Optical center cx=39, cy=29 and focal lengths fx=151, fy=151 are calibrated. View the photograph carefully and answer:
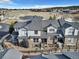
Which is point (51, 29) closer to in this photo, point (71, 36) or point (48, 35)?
point (48, 35)

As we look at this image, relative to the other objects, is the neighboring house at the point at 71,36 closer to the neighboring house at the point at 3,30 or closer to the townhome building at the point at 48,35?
the townhome building at the point at 48,35

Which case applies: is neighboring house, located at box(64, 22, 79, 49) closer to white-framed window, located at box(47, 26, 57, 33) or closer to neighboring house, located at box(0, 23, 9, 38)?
white-framed window, located at box(47, 26, 57, 33)

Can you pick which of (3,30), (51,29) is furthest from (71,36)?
(3,30)

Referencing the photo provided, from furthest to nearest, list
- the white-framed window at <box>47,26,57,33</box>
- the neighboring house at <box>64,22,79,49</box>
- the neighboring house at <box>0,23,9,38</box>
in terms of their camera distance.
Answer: the neighboring house at <box>0,23,9,38</box>, the white-framed window at <box>47,26,57,33</box>, the neighboring house at <box>64,22,79,49</box>

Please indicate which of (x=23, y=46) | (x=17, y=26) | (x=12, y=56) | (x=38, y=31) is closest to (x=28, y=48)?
(x=23, y=46)

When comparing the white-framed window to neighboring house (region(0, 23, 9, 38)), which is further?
neighboring house (region(0, 23, 9, 38))

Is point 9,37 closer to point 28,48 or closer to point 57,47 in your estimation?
point 28,48

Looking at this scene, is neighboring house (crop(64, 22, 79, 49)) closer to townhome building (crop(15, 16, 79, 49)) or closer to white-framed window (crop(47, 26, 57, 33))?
townhome building (crop(15, 16, 79, 49))

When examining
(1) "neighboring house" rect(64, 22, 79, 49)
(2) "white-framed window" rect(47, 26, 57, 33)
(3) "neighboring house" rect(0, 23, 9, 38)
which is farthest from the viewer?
(3) "neighboring house" rect(0, 23, 9, 38)

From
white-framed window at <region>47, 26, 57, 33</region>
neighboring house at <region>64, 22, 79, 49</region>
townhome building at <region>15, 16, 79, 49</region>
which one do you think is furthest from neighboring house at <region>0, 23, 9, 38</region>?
neighboring house at <region>64, 22, 79, 49</region>

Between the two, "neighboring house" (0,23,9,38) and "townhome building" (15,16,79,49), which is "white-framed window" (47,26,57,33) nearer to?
"townhome building" (15,16,79,49)

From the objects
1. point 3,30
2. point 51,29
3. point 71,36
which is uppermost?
point 51,29
